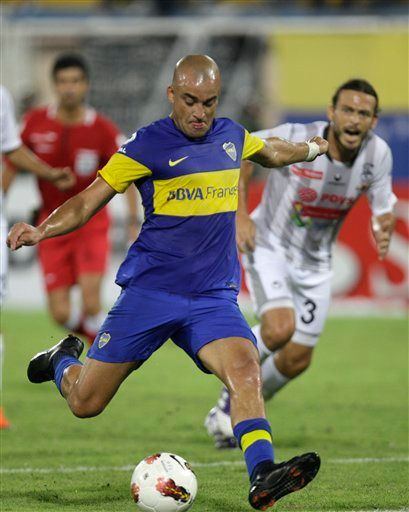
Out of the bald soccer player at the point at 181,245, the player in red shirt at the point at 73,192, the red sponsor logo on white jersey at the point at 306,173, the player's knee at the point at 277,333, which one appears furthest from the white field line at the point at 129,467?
the player in red shirt at the point at 73,192

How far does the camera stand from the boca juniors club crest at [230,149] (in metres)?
6.16

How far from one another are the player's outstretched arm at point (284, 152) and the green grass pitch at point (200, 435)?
5.89ft

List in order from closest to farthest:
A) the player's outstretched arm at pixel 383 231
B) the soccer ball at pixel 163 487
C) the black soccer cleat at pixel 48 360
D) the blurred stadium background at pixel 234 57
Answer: the soccer ball at pixel 163 487, the black soccer cleat at pixel 48 360, the player's outstretched arm at pixel 383 231, the blurred stadium background at pixel 234 57

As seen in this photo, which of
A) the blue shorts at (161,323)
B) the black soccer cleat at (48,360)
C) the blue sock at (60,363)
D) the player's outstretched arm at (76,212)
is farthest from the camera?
the black soccer cleat at (48,360)

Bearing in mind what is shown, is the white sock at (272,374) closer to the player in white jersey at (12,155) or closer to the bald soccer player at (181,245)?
the player in white jersey at (12,155)

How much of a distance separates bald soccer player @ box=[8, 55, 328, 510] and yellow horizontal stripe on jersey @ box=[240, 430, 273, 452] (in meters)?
0.06

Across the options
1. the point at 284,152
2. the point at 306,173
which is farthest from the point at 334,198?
the point at 284,152

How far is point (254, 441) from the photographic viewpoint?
18.7 feet

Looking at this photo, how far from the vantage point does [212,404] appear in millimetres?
10391

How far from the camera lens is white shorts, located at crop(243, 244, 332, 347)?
8.52 m

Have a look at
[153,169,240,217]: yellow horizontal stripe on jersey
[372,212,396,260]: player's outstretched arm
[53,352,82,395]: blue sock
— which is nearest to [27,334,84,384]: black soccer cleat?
[53,352,82,395]: blue sock

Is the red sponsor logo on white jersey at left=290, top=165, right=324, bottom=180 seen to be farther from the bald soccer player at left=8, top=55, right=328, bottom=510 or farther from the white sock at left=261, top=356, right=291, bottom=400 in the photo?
the bald soccer player at left=8, top=55, right=328, bottom=510

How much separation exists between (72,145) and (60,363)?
4555 mm

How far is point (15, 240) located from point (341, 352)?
8.44m
